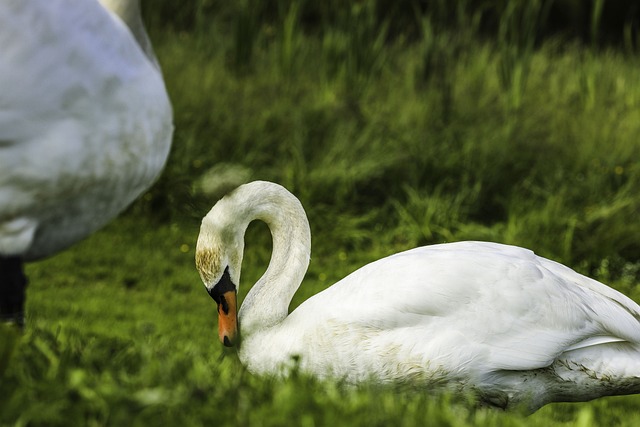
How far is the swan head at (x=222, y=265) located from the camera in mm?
4422

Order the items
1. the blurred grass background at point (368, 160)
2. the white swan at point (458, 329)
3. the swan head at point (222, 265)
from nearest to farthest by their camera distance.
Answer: the white swan at point (458, 329), the swan head at point (222, 265), the blurred grass background at point (368, 160)

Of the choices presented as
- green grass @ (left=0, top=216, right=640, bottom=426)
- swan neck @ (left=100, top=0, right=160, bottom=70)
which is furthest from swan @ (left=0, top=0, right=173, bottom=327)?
green grass @ (left=0, top=216, right=640, bottom=426)

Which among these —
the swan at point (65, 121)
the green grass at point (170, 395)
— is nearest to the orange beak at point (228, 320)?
the green grass at point (170, 395)

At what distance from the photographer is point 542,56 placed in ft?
38.5

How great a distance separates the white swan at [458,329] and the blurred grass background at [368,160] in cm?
67

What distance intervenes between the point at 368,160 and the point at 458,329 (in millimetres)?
4644

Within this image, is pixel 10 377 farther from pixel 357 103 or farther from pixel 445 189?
pixel 357 103

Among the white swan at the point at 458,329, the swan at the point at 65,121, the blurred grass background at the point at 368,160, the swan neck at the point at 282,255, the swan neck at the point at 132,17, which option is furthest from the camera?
the blurred grass background at the point at 368,160

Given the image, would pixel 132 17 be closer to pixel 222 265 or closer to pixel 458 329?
pixel 222 265

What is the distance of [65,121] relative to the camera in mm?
2805

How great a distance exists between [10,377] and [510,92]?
7.63 m

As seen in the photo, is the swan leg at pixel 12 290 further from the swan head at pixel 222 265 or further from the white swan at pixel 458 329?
the swan head at pixel 222 265

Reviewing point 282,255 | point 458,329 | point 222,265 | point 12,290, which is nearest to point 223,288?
point 222,265

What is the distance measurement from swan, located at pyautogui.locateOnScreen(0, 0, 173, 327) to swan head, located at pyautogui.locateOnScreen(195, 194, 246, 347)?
140 cm
